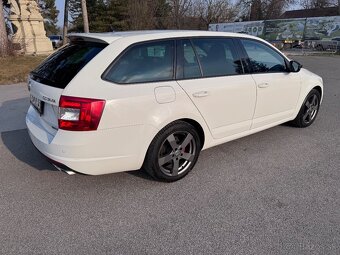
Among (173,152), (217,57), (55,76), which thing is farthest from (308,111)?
(55,76)

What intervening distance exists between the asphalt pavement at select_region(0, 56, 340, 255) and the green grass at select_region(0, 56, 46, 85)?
7018 millimetres

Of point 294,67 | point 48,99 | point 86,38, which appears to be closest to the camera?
point 48,99

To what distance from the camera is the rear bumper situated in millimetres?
2729

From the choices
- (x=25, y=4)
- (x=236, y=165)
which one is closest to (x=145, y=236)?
(x=236, y=165)

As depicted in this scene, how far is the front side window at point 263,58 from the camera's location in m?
3.98

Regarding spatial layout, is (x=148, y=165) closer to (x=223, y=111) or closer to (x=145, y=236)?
(x=145, y=236)

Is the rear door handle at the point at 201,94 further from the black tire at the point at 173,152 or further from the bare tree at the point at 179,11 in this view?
the bare tree at the point at 179,11

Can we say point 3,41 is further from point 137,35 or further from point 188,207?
point 188,207

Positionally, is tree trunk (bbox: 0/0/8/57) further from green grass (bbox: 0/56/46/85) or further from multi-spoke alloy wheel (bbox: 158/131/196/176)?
multi-spoke alloy wheel (bbox: 158/131/196/176)

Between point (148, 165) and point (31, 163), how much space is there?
65.9 inches

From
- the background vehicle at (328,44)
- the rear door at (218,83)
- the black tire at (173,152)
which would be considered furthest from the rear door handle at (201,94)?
the background vehicle at (328,44)

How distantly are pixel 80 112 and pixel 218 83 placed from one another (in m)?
1.63

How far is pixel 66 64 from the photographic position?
10.1 ft

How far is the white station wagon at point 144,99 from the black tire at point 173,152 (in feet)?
0.04
